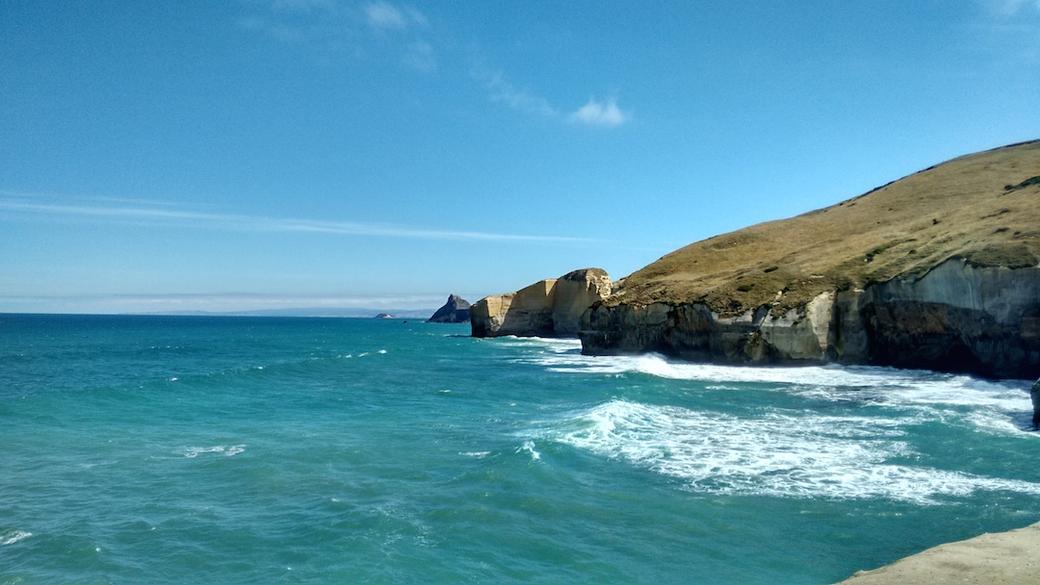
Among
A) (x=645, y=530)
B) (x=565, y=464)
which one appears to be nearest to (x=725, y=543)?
(x=645, y=530)

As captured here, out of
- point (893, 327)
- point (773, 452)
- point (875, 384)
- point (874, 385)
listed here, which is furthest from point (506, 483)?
point (893, 327)

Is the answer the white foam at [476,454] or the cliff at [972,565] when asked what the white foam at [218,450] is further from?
the cliff at [972,565]

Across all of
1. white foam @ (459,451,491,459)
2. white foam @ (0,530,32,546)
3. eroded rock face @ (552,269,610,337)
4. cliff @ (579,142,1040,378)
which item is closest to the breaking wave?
cliff @ (579,142,1040,378)

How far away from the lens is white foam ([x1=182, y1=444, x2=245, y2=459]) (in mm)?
20781

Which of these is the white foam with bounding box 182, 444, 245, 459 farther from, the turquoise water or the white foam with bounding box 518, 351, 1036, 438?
the white foam with bounding box 518, 351, 1036, 438

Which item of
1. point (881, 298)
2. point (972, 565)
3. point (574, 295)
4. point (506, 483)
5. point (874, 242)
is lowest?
point (506, 483)

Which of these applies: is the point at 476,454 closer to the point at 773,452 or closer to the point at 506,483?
the point at 506,483

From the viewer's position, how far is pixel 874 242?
5678 centimetres

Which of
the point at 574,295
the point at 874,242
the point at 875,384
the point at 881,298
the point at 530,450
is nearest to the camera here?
the point at 530,450

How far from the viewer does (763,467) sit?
18.3 metres

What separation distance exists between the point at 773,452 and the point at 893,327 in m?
28.9

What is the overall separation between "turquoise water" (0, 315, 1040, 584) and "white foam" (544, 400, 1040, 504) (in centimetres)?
12

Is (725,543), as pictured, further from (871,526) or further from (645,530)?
(871,526)

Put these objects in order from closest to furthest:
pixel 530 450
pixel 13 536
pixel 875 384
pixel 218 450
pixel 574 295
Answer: pixel 13 536
pixel 530 450
pixel 218 450
pixel 875 384
pixel 574 295
